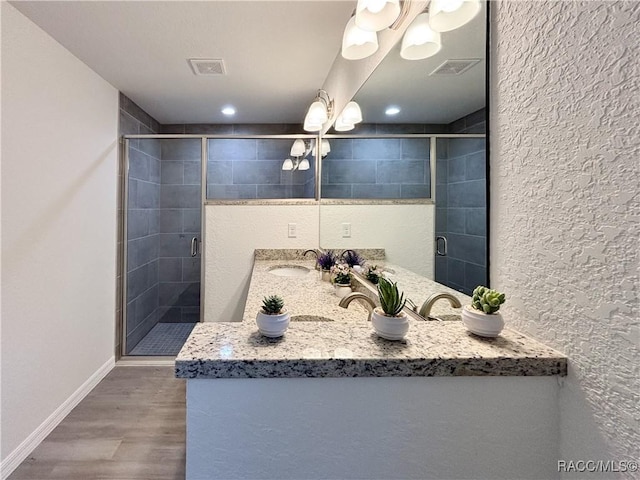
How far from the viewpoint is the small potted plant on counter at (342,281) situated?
161 centimetres

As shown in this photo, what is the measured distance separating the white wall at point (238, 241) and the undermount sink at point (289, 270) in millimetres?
253

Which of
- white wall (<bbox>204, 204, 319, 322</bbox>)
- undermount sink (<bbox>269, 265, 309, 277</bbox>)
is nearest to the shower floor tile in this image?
white wall (<bbox>204, 204, 319, 322</bbox>)

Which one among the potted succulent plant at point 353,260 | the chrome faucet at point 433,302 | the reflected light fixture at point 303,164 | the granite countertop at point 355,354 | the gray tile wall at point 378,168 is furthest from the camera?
the reflected light fixture at point 303,164

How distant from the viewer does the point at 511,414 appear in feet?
2.03

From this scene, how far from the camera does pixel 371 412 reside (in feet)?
2.01

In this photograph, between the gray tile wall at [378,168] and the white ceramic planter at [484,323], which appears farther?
the gray tile wall at [378,168]

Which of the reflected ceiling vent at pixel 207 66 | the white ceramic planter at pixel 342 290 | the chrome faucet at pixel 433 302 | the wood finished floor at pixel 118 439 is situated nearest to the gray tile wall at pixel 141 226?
the wood finished floor at pixel 118 439

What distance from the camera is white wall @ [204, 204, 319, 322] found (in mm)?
2621

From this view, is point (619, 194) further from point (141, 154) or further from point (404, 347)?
point (141, 154)

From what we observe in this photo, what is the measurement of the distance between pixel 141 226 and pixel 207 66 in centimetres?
167

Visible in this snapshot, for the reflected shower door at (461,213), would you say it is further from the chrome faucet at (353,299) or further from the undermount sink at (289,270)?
the undermount sink at (289,270)

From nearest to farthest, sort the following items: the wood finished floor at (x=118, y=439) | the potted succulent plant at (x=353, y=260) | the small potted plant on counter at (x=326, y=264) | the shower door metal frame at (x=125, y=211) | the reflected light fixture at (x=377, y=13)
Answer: the reflected light fixture at (x=377, y=13), the wood finished floor at (x=118, y=439), the potted succulent plant at (x=353, y=260), the small potted plant on counter at (x=326, y=264), the shower door metal frame at (x=125, y=211)

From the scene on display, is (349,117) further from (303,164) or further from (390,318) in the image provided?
(390,318)

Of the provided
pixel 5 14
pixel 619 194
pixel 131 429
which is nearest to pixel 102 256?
pixel 131 429
